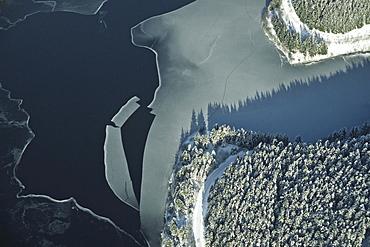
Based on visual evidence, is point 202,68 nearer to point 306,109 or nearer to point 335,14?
point 306,109

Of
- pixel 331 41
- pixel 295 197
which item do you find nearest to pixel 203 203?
pixel 295 197

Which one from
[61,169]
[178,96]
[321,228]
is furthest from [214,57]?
[321,228]

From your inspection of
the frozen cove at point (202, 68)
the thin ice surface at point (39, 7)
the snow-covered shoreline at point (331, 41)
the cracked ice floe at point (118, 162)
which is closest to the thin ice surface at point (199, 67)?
the frozen cove at point (202, 68)

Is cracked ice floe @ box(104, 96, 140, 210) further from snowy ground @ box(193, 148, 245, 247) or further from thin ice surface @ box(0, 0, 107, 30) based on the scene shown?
thin ice surface @ box(0, 0, 107, 30)

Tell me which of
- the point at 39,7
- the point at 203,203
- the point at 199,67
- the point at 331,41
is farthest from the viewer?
the point at 39,7

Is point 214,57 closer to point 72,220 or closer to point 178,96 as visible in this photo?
point 178,96

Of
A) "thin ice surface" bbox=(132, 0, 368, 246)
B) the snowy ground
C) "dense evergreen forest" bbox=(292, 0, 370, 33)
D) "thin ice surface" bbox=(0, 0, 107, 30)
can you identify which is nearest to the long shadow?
"thin ice surface" bbox=(132, 0, 368, 246)
